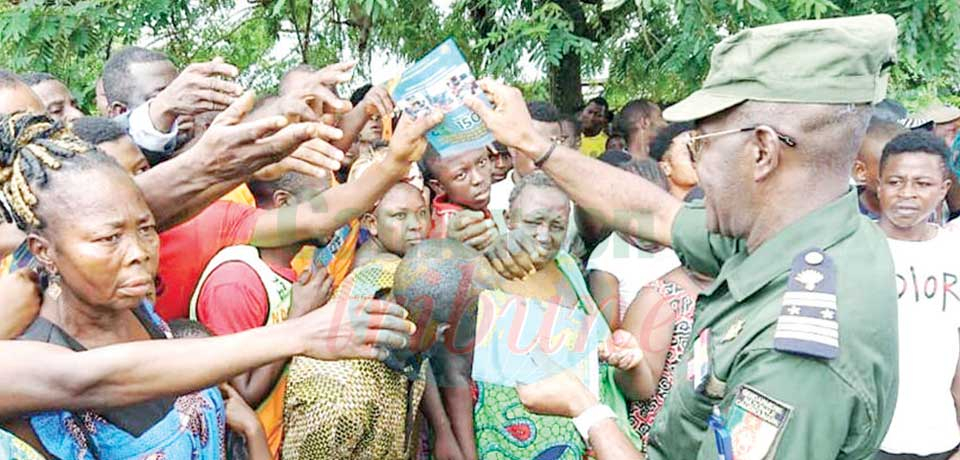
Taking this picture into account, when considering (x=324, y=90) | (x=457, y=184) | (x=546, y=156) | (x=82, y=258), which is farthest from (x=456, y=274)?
(x=82, y=258)

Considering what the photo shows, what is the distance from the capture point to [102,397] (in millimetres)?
2076

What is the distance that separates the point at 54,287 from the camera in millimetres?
2256

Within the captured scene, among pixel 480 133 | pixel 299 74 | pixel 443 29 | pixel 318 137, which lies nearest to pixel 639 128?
pixel 443 29

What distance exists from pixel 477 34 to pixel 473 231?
399cm

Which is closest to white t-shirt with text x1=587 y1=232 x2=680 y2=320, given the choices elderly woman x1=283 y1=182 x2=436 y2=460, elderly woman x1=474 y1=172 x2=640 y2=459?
elderly woman x1=474 y1=172 x2=640 y2=459

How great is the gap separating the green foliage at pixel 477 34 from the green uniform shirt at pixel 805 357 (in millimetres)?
2961

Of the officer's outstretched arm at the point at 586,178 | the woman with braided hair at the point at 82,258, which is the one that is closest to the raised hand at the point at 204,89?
the woman with braided hair at the point at 82,258

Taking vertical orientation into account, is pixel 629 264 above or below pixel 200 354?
below

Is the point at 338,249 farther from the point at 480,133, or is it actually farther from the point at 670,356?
the point at 670,356

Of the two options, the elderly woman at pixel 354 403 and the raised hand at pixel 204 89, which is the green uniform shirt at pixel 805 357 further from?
the raised hand at pixel 204 89

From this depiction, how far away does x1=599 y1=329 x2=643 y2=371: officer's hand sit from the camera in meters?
2.92

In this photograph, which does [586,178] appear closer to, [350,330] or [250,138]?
[250,138]

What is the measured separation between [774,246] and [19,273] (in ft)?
5.72

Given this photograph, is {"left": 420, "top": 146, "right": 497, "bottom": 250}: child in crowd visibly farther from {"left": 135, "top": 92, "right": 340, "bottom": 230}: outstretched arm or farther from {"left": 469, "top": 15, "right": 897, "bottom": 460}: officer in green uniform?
{"left": 469, "top": 15, "right": 897, "bottom": 460}: officer in green uniform
